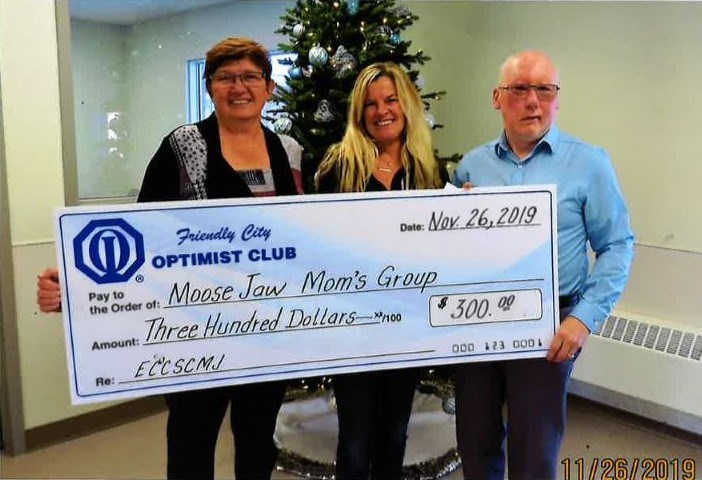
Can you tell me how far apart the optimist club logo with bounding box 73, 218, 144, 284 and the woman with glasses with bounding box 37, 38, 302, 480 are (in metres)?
0.10

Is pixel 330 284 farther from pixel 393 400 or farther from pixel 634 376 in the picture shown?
pixel 634 376

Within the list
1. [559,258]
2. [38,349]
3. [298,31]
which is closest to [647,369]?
[559,258]

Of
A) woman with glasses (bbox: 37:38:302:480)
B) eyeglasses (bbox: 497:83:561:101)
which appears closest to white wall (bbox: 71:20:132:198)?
woman with glasses (bbox: 37:38:302:480)

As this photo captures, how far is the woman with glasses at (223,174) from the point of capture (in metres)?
1.44

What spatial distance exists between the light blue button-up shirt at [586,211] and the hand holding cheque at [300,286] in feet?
0.21

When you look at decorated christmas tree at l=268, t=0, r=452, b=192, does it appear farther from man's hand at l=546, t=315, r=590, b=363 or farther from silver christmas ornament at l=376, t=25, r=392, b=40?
man's hand at l=546, t=315, r=590, b=363

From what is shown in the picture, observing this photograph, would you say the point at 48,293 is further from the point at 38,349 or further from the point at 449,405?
the point at 449,405

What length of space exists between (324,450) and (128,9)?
89.7 inches

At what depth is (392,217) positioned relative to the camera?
4.78 feet

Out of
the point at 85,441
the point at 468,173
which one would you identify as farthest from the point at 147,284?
the point at 85,441

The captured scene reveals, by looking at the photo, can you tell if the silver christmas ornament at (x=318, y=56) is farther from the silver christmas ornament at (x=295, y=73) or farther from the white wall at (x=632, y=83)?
the white wall at (x=632, y=83)

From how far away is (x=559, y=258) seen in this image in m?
1.55
